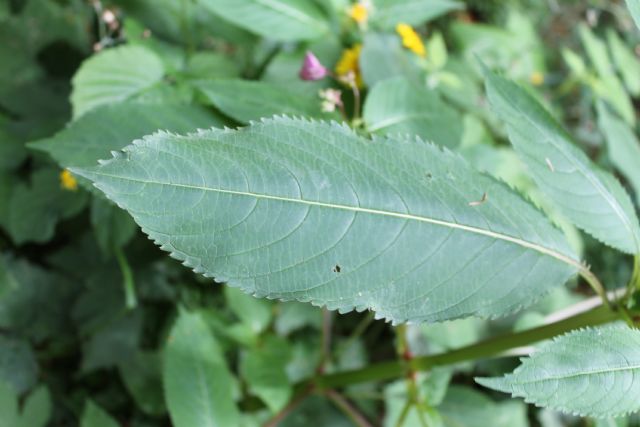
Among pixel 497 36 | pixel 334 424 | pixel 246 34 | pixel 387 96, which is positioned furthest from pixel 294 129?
pixel 497 36

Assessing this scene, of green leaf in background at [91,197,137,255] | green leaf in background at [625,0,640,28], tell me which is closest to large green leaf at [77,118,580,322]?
green leaf in background at [625,0,640,28]

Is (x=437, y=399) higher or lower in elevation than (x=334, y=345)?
higher

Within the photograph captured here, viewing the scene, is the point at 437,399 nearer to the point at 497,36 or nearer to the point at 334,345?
the point at 334,345

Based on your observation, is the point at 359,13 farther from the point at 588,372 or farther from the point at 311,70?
the point at 588,372

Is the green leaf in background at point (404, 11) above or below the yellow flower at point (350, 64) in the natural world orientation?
above

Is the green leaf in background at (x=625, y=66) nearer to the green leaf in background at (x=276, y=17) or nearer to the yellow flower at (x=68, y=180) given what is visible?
the green leaf in background at (x=276, y=17)

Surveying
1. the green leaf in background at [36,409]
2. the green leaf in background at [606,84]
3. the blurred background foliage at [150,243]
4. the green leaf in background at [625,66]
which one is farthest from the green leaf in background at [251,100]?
the green leaf in background at [625,66]
